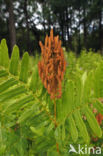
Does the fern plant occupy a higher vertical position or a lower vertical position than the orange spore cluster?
lower

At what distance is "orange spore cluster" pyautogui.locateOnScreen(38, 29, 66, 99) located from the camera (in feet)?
1.86

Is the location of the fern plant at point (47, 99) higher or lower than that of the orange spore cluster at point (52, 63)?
lower

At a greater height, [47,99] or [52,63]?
[52,63]

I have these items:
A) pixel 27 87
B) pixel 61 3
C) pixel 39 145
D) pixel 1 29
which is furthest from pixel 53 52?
pixel 1 29

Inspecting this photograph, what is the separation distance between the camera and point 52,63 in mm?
570

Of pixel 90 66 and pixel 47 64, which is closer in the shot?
pixel 47 64

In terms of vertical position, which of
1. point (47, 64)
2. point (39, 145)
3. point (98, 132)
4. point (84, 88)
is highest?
point (47, 64)

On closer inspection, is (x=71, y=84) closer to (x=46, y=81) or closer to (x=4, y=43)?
(x=46, y=81)

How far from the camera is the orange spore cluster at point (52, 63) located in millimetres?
566

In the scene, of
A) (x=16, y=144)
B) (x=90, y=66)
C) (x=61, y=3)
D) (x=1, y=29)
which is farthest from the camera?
(x=1, y=29)

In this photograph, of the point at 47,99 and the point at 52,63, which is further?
the point at 47,99

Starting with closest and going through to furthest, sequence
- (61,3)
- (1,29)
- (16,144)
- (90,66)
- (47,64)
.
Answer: (47,64), (16,144), (90,66), (61,3), (1,29)

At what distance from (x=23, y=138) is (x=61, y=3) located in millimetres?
13090

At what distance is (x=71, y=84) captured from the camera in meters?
0.62
